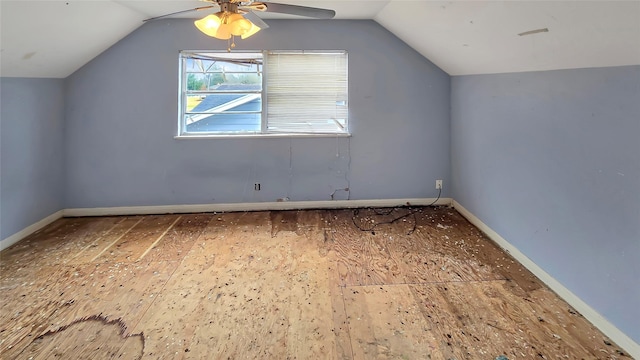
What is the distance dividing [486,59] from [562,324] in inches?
81.2

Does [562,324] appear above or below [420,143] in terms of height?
below

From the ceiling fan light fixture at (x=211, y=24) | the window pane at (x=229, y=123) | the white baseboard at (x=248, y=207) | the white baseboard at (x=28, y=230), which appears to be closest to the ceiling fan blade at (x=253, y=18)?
the ceiling fan light fixture at (x=211, y=24)

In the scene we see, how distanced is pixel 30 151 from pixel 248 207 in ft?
7.00


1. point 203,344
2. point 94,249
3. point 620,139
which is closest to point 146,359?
point 203,344

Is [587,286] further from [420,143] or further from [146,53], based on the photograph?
[146,53]

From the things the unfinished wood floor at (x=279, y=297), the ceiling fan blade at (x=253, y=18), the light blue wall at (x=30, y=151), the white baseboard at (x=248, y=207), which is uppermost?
the ceiling fan blade at (x=253, y=18)

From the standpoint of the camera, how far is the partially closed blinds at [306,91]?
3.90 metres

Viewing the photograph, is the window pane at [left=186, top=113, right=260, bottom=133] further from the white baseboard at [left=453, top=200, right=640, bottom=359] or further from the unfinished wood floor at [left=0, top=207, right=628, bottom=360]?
the white baseboard at [left=453, top=200, right=640, bottom=359]

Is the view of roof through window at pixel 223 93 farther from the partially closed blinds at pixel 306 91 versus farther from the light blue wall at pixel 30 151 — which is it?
the light blue wall at pixel 30 151

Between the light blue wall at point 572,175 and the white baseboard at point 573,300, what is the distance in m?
0.04

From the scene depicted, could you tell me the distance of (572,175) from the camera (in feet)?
7.14

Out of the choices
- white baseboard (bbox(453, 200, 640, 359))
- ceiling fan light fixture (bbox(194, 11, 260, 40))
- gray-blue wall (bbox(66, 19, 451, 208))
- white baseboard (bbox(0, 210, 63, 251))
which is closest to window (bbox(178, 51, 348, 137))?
gray-blue wall (bbox(66, 19, 451, 208))

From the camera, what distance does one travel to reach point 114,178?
12.5 feet

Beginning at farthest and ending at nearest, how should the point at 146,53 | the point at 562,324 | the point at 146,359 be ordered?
the point at 146,53 → the point at 562,324 → the point at 146,359
